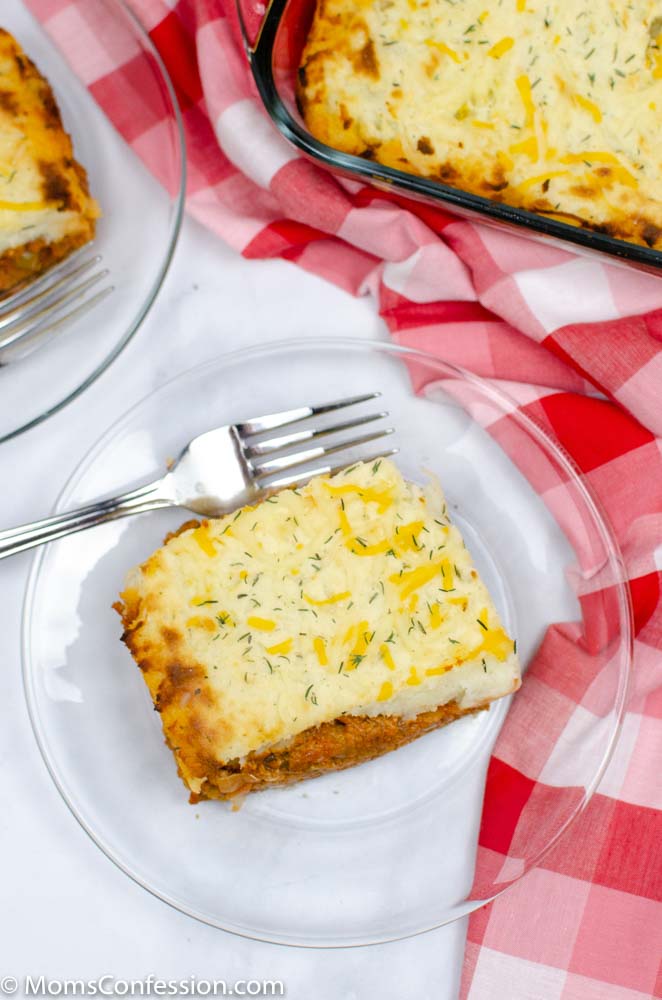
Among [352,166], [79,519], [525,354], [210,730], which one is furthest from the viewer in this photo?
[525,354]

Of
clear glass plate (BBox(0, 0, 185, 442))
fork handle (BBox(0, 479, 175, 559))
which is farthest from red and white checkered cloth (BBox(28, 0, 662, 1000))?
fork handle (BBox(0, 479, 175, 559))

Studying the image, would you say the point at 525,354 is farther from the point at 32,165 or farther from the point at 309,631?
the point at 32,165

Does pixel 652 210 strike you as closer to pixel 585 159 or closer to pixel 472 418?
pixel 585 159

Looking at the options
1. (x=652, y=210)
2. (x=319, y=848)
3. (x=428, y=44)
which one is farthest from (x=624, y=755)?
(x=428, y=44)

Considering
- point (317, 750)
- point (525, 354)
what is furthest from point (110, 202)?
point (317, 750)

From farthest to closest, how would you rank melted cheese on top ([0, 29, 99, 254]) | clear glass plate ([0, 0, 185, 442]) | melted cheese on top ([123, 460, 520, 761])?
1. clear glass plate ([0, 0, 185, 442])
2. melted cheese on top ([0, 29, 99, 254])
3. melted cheese on top ([123, 460, 520, 761])

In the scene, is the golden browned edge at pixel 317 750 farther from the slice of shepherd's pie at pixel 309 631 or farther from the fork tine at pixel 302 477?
the fork tine at pixel 302 477

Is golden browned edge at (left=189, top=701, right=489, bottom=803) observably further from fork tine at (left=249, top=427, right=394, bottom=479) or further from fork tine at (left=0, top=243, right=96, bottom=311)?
fork tine at (left=0, top=243, right=96, bottom=311)
